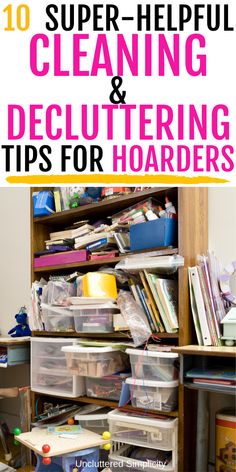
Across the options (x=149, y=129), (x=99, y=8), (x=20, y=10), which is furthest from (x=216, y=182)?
(x=20, y=10)

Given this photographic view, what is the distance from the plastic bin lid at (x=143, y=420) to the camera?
1.99 meters

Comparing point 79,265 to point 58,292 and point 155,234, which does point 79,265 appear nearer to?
point 58,292

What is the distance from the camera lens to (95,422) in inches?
92.5

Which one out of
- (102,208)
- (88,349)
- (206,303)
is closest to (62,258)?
(102,208)

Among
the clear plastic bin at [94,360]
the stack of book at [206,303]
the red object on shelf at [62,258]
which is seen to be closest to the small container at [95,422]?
the clear plastic bin at [94,360]

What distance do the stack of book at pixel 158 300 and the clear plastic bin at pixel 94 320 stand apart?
7.9 inches

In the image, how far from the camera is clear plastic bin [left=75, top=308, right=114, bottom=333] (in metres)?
2.29

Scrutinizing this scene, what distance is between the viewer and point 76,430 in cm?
222

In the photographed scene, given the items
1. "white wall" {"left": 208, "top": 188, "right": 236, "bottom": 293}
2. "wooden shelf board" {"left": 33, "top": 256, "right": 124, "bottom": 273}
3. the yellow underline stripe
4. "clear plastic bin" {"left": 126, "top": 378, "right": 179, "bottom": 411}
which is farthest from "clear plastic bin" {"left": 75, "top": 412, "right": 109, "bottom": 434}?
the yellow underline stripe

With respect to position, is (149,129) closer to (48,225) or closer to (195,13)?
(195,13)

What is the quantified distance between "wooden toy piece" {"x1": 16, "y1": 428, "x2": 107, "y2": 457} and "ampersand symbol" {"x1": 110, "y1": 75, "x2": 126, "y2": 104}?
1.43 m

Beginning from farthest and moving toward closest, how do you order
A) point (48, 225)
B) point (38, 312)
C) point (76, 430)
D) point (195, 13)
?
point (48, 225) < point (38, 312) < point (76, 430) < point (195, 13)

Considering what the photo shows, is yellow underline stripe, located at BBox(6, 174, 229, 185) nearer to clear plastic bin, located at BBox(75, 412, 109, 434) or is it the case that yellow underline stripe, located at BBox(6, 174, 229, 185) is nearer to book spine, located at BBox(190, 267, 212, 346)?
book spine, located at BBox(190, 267, 212, 346)

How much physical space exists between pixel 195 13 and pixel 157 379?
1474 millimetres
